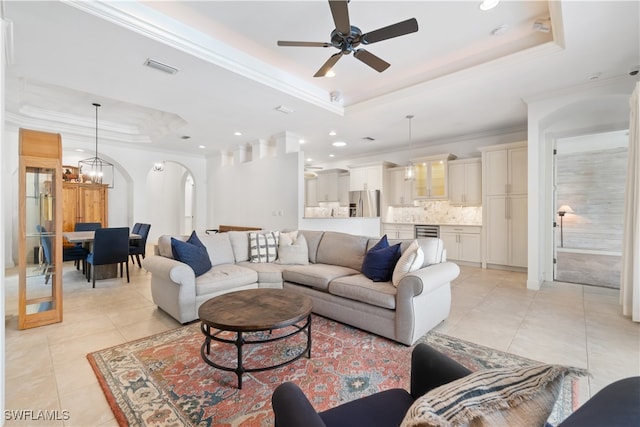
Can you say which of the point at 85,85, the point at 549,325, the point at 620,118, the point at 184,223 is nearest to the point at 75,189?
the point at 184,223

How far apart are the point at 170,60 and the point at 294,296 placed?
275 centimetres

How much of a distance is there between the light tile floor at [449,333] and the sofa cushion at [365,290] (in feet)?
2.44

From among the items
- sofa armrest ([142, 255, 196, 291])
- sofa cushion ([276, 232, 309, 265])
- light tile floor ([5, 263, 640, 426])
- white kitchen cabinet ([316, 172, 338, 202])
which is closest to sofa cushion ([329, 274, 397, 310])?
light tile floor ([5, 263, 640, 426])

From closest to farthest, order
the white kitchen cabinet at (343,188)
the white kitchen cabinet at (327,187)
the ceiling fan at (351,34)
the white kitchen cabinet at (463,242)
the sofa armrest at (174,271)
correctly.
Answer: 1. the ceiling fan at (351,34)
2. the sofa armrest at (174,271)
3. the white kitchen cabinet at (463,242)
4. the white kitchen cabinet at (343,188)
5. the white kitchen cabinet at (327,187)

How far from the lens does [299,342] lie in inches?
100

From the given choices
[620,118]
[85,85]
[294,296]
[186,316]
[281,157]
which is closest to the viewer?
[294,296]

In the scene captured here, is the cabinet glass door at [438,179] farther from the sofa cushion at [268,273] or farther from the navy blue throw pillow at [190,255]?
the navy blue throw pillow at [190,255]

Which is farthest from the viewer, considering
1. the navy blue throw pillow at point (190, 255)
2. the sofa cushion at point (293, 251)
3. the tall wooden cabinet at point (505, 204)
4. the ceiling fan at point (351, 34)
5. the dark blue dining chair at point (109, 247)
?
the tall wooden cabinet at point (505, 204)

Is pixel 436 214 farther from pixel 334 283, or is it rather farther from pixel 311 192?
pixel 334 283

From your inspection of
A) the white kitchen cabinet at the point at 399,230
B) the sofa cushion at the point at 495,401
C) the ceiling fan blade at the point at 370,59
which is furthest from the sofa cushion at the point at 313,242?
the white kitchen cabinet at the point at 399,230

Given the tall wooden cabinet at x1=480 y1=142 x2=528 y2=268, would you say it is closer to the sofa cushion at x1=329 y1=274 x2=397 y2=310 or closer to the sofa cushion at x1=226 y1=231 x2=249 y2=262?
the sofa cushion at x1=329 y1=274 x2=397 y2=310

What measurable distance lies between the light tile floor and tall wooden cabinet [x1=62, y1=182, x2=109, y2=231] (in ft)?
11.2

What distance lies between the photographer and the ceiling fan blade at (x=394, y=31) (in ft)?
7.24

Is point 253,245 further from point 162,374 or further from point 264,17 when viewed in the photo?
point 264,17
